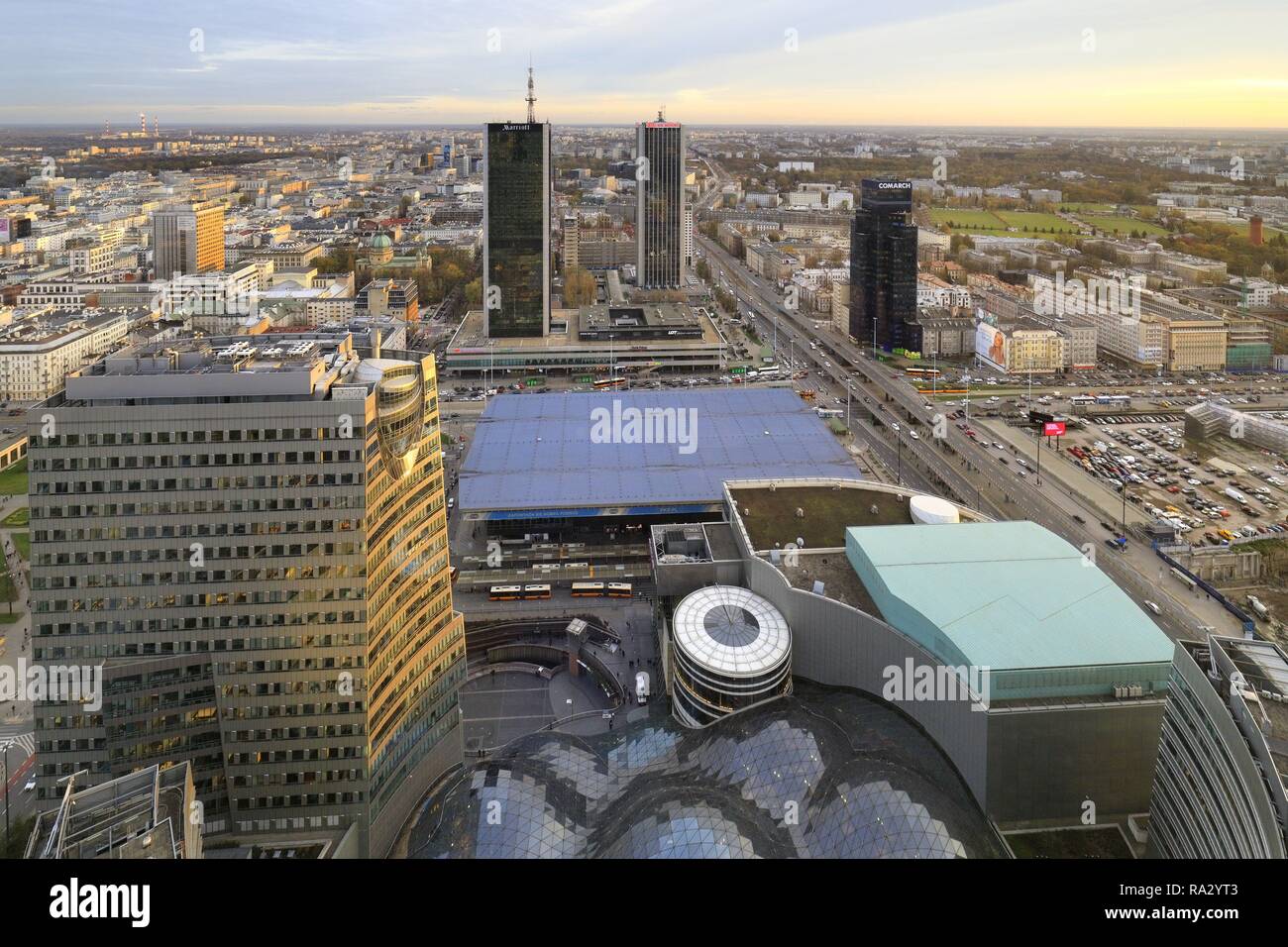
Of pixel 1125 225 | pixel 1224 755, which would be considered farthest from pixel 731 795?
pixel 1125 225

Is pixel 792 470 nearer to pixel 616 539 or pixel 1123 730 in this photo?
pixel 616 539

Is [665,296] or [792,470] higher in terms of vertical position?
[665,296]

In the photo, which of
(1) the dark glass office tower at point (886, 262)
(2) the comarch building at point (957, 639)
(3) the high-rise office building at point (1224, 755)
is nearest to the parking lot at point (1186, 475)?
(2) the comarch building at point (957, 639)

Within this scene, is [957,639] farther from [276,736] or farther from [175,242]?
[175,242]

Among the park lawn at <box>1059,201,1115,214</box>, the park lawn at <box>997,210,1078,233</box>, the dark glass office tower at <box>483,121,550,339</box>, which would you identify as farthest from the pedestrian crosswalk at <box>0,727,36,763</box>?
the park lawn at <box>1059,201,1115,214</box>

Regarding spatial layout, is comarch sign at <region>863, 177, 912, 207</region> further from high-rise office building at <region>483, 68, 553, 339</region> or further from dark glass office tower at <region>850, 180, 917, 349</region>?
high-rise office building at <region>483, 68, 553, 339</region>
